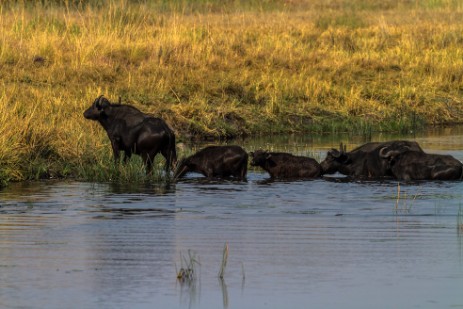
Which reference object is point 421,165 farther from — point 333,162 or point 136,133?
point 136,133

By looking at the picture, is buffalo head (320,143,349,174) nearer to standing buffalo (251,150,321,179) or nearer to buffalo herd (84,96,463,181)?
buffalo herd (84,96,463,181)

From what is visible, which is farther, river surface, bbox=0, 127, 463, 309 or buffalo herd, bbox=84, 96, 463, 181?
buffalo herd, bbox=84, 96, 463, 181

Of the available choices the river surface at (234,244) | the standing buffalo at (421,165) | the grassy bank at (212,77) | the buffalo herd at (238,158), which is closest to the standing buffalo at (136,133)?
the buffalo herd at (238,158)

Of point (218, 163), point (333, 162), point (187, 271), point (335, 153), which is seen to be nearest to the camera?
point (187, 271)

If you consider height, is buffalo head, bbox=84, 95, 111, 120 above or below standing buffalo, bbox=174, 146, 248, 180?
above

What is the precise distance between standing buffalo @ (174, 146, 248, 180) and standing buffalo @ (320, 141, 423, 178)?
133cm

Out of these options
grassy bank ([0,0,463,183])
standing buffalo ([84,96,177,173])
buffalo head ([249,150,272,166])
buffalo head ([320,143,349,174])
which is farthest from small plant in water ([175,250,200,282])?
buffalo head ([320,143,349,174])

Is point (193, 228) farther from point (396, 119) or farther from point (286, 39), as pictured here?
point (286, 39)

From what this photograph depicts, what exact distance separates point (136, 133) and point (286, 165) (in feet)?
7.24

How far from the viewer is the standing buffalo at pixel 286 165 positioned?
16.5 m

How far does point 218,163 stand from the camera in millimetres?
16297

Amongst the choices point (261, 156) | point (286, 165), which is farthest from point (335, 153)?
point (261, 156)

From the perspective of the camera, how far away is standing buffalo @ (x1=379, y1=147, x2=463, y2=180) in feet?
52.5

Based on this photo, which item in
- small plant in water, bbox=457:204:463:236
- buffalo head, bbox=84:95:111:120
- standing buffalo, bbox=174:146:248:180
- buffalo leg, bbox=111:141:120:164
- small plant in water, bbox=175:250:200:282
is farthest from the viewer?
buffalo head, bbox=84:95:111:120
